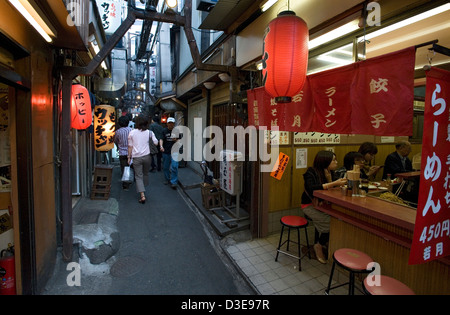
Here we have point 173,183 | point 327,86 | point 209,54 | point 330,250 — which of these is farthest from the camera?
point 173,183

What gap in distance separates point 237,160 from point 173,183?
528cm

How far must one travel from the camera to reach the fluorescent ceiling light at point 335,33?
434cm

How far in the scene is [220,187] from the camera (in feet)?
27.1

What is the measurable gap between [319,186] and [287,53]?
3242 millimetres

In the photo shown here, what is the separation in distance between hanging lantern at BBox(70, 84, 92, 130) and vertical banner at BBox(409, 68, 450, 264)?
6.92 meters

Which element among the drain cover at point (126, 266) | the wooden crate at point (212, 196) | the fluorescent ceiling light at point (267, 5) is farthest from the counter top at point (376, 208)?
the fluorescent ceiling light at point (267, 5)

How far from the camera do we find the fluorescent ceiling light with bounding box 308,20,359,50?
434 centimetres

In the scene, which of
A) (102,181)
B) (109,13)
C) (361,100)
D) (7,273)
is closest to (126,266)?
(7,273)

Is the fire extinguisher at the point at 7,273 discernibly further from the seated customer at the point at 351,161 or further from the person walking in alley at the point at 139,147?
the seated customer at the point at 351,161

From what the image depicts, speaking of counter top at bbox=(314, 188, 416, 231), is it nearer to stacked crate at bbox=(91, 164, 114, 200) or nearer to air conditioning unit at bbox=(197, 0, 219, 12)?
air conditioning unit at bbox=(197, 0, 219, 12)

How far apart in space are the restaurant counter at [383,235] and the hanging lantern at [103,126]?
748 centimetres

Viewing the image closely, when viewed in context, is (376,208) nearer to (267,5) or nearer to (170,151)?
(267,5)
